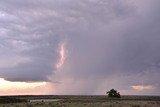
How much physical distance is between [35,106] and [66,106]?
22.4ft

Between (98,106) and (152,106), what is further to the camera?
(152,106)

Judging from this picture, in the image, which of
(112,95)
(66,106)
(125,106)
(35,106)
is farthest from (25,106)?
(112,95)

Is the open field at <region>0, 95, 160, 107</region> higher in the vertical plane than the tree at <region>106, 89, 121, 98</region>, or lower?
lower

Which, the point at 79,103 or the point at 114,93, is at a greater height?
the point at 114,93

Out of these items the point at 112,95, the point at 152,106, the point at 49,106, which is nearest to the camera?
the point at 49,106

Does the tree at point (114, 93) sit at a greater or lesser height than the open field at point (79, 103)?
greater

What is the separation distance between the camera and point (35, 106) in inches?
2729

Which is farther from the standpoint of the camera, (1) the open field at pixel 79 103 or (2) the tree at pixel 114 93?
(2) the tree at pixel 114 93

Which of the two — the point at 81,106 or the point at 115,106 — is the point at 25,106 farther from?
the point at 115,106

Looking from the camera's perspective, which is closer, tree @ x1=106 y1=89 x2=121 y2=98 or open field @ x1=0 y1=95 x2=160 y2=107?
open field @ x1=0 y1=95 x2=160 y2=107

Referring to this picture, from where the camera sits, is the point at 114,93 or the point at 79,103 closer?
the point at 79,103

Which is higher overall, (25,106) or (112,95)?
(112,95)

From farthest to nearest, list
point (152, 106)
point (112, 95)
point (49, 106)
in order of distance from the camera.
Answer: point (112, 95) < point (152, 106) < point (49, 106)

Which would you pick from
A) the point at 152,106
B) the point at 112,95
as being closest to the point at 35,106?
the point at 152,106
